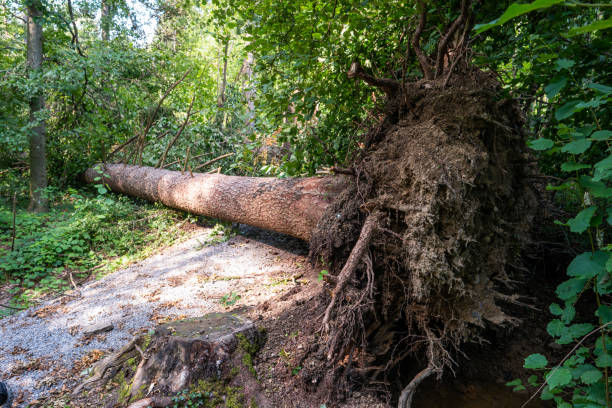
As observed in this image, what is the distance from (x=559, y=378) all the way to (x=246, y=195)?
396cm

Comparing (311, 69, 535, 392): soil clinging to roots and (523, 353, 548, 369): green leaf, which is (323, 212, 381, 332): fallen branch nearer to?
(311, 69, 535, 392): soil clinging to roots

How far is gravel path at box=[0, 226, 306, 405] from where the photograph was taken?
9.57 ft

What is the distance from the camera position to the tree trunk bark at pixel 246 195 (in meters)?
3.81

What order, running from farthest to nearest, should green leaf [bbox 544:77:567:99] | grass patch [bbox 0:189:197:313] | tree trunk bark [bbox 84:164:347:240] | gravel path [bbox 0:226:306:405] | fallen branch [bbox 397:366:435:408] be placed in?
grass patch [bbox 0:189:197:313], tree trunk bark [bbox 84:164:347:240], gravel path [bbox 0:226:306:405], fallen branch [bbox 397:366:435:408], green leaf [bbox 544:77:567:99]

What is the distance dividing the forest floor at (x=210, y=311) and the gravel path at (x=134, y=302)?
0.01 meters

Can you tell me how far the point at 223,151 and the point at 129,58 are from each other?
9.39 ft

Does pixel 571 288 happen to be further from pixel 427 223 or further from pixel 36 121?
pixel 36 121

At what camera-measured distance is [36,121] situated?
647cm

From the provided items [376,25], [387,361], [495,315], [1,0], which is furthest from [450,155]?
[1,0]

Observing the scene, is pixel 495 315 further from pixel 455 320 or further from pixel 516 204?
pixel 516 204

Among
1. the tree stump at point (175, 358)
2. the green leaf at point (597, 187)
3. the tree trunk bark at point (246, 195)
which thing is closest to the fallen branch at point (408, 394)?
the tree stump at point (175, 358)

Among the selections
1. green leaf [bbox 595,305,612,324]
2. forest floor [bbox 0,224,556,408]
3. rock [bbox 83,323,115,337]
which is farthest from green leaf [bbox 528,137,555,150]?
rock [bbox 83,323,115,337]

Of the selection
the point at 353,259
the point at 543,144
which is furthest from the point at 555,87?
the point at 353,259

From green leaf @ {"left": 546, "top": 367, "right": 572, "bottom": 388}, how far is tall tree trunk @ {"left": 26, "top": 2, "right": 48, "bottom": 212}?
8.23 m
